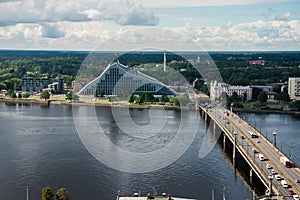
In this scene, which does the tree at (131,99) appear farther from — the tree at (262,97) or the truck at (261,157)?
the truck at (261,157)

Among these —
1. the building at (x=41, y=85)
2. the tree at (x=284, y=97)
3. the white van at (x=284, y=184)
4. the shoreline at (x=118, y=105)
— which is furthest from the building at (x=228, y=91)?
the white van at (x=284, y=184)

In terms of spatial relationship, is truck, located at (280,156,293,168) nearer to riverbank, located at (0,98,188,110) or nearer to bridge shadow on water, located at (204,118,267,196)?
bridge shadow on water, located at (204,118,267,196)

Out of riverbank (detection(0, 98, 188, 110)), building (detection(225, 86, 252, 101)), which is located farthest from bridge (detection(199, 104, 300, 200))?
building (detection(225, 86, 252, 101))

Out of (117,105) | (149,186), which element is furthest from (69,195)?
(117,105)

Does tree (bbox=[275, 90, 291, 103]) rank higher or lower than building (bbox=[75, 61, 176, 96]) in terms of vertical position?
lower

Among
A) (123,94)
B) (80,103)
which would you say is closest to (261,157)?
(80,103)

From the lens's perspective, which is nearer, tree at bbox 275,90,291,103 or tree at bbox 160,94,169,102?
tree at bbox 160,94,169,102

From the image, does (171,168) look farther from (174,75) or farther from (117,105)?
(174,75)

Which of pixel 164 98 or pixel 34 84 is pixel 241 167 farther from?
pixel 34 84
